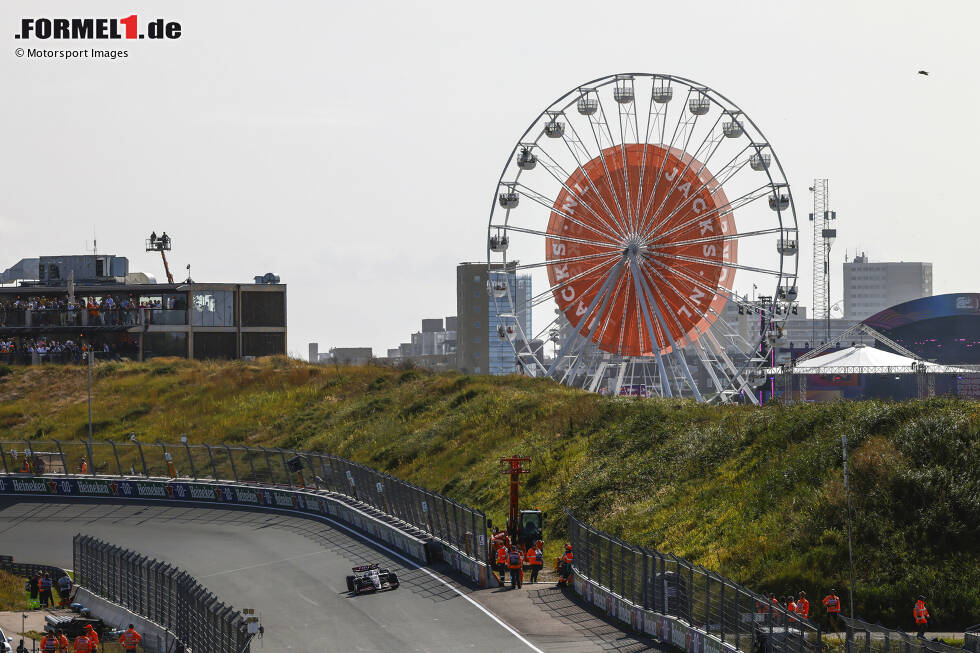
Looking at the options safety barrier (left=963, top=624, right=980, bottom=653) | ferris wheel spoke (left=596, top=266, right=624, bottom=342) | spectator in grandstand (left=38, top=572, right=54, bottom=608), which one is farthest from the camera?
ferris wheel spoke (left=596, top=266, right=624, bottom=342)

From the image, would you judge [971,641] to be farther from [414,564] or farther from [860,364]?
[860,364]

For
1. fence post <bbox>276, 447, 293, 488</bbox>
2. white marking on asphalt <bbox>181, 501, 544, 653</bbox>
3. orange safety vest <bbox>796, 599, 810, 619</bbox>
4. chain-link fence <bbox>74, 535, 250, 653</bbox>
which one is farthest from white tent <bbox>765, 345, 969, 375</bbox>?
orange safety vest <bbox>796, 599, 810, 619</bbox>

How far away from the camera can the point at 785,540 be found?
38.8 m

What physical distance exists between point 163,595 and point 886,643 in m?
18.4

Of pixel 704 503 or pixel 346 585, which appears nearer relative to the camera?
pixel 346 585

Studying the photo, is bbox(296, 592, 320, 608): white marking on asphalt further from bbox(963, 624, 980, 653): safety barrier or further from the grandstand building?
the grandstand building

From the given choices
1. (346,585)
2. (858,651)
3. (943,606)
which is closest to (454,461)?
(346,585)

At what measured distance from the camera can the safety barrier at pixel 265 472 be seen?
133 feet

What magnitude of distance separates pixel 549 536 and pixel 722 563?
976 centimetres

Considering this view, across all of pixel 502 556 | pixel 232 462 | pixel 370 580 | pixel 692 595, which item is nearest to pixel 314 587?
pixel 370 580

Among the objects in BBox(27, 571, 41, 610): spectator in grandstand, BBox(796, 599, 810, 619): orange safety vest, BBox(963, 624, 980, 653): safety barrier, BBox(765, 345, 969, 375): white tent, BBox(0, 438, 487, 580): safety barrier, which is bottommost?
BBox(27, 571, 41, 610): spectator in grandstand

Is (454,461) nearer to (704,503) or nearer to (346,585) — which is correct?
(704,503)

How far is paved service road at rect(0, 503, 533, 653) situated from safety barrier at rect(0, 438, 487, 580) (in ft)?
5.40

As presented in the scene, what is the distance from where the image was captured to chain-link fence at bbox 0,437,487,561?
42.0 metres
